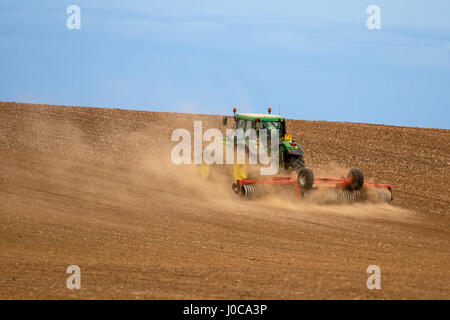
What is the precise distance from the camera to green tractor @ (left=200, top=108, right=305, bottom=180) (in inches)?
614

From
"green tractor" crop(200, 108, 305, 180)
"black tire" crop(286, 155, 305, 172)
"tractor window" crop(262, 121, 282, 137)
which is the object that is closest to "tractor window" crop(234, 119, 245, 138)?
"green tractor" crop(200, 108, 305, 180)

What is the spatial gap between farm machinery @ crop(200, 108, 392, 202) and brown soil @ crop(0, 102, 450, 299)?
36 centimetres

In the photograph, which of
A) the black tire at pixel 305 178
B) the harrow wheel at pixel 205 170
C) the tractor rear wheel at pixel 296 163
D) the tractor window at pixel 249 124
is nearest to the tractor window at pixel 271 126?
the tractor window at pixel 249 124

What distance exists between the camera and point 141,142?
1023 inches

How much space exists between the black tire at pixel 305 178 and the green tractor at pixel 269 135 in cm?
113

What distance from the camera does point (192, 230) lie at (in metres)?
11.9

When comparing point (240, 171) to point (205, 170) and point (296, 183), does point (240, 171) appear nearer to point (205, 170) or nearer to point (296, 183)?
point (205, 170)

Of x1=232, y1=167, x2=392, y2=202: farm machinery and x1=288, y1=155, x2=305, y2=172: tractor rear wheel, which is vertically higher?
x1=288, y1=155, x2=305, y2=172: tractor rear wheel

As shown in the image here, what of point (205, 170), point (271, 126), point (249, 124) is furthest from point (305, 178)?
point (205, 170)

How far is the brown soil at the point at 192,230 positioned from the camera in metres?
8.02

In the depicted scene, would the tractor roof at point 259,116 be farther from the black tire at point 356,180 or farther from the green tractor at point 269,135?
the black tire at point 356,180

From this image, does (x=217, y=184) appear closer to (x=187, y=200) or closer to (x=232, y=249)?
(x=187, y=200)

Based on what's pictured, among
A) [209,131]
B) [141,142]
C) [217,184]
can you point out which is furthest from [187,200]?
[209,131]

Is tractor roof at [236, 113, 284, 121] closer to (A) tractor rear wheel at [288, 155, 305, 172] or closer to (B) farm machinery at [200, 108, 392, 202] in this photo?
(B) farm machinery at [200, 108, 392, 202]
